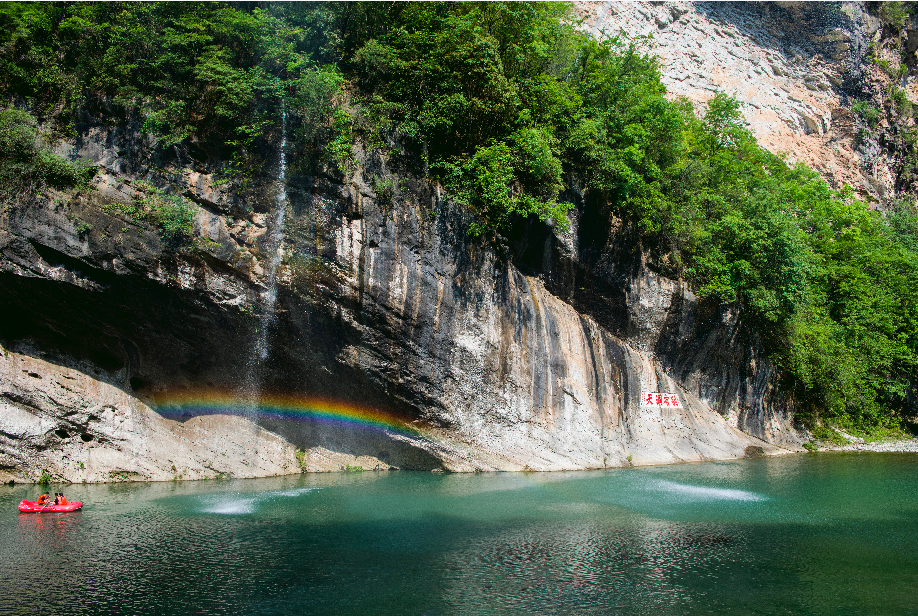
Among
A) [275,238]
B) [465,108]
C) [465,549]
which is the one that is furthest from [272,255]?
[465,549]

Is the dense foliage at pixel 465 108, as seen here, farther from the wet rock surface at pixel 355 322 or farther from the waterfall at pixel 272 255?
the wet rock surface at pixel 355 322

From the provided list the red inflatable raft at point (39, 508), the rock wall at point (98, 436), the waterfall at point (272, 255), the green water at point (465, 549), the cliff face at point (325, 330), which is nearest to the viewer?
the green water at point (465, 549)

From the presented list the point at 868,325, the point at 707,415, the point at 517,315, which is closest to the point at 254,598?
the point at 517,315

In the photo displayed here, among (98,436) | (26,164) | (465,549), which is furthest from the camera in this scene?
(98,436)

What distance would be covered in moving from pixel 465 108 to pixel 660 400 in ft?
46.1

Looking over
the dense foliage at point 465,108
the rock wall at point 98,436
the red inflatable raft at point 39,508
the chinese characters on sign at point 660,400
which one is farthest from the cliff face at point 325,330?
the red inflatable raft at point 39,508

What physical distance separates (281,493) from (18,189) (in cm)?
1143

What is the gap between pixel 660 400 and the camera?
24.7 metres

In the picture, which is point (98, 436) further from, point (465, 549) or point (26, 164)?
point (465, 549)

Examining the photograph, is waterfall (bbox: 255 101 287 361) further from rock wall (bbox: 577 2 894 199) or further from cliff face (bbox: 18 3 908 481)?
rock wall (bbox: 577 2 894 199)

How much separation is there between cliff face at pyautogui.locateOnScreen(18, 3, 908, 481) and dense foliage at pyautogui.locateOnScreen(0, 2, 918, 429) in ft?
4.12

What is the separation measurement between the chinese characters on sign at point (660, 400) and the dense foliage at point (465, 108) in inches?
188

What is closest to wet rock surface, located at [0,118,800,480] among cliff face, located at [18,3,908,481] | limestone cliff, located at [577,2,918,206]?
cliff face, located at [18,3,908,481]

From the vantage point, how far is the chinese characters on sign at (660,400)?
2427 cm
